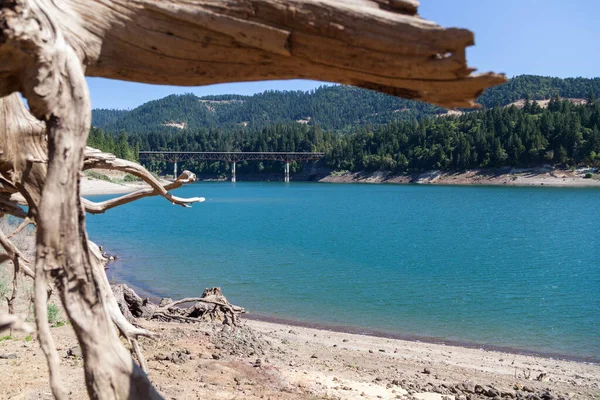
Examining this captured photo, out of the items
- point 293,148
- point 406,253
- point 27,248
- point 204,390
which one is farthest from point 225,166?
point 204,390

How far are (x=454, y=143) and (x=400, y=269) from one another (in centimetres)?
8387

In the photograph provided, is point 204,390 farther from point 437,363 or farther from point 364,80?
point 437,363

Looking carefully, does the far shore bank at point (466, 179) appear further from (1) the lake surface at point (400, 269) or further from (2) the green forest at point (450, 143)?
(1) the lake surface at point (400, 269)

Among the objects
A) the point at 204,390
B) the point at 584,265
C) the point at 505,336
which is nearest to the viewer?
the point at 204,390

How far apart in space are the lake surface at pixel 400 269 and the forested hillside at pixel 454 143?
48.1 meters

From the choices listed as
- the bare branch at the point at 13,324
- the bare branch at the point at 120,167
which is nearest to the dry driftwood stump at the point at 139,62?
the bare branch at the point at 13,324

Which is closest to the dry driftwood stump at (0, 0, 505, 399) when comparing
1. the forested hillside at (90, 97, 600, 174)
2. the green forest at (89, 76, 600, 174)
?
the forested hillside at (90, 97, 600, 174)

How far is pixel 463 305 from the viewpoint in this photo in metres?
16.4

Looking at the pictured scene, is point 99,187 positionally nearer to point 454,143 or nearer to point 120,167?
point 120,167

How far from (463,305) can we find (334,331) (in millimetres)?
4829

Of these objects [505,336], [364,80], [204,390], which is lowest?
[505,336]

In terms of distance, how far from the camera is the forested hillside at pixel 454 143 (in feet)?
287

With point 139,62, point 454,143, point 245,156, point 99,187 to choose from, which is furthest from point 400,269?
point 245,156

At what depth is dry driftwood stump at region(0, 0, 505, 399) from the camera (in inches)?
80.8
